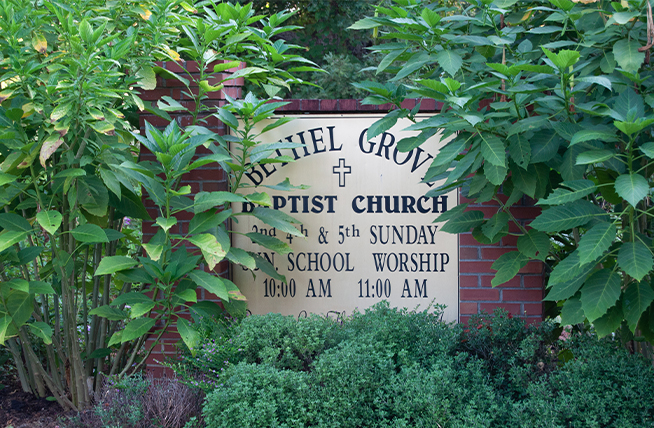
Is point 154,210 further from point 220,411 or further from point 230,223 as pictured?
point 220,411

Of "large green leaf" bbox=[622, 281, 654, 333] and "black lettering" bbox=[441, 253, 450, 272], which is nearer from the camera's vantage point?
"large green leaf" bbox=[622, 281, 654, 333]

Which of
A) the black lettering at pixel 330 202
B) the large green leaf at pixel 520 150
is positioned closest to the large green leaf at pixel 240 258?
the black lettering at pixel 330 202

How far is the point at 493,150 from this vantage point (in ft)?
7.51

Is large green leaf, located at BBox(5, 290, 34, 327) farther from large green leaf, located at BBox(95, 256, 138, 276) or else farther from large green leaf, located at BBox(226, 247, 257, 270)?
large green leaf, located at BBox(226, 247, 257, 270)

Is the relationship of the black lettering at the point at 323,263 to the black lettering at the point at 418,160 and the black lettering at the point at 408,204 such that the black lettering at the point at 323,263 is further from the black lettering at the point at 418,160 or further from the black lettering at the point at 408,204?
the black lettering at the point at 418,160

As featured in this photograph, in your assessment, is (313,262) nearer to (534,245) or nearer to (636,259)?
(534,245)

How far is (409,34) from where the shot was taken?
2.51 meters

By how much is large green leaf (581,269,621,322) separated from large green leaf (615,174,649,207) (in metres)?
0.42

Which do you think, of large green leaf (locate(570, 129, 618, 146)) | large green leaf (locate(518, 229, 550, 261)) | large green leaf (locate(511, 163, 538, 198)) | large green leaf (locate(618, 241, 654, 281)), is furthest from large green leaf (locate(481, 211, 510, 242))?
large green leaf (locate(570, 129, 618, 146))

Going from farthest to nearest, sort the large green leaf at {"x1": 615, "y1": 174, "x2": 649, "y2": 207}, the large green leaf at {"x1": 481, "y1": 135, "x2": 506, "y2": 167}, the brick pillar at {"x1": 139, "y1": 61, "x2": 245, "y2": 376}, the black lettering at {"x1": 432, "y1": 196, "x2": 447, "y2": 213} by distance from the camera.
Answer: the black lettering at {"x1": 432, "y1": 196, "x2": 447, "y2": 213}
the brick pillar at {"x1": 139, "y1": 61, "x2": 245, "y2": 376}
the large green leaf at {"x1": 481, "y1": 135, "x2": 506, "y2": 167}
the large green leaf at {"x1": 615, "y1": 174, "x2": 649, "y2": 207}

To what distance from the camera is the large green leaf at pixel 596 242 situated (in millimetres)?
1999

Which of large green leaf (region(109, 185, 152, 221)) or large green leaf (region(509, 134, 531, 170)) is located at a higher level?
large green leaf (region(509, 134, 531, 170))

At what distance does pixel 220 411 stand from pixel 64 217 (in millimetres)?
1488

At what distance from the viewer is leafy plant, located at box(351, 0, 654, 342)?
6.89 ft
